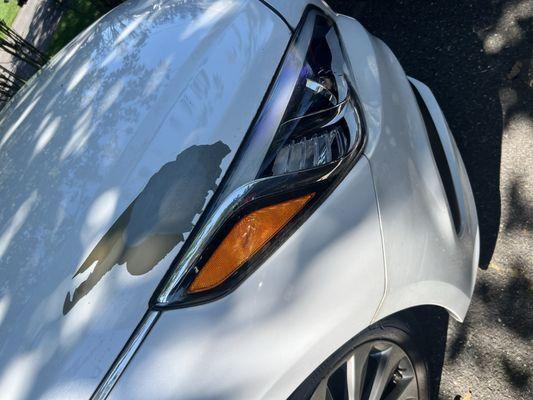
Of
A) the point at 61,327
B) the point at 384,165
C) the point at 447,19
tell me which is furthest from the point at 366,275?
the point at 447,19

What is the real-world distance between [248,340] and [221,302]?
0.13m

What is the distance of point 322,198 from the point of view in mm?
1783

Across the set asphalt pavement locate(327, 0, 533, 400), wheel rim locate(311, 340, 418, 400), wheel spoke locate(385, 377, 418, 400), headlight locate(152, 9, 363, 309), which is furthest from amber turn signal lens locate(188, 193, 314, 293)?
asphalt pavement locate(327, 0, 533, 400)

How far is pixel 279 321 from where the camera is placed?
1671 mm

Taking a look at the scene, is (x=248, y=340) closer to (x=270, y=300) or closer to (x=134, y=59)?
(x=270, y=300)

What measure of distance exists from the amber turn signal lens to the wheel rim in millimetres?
468

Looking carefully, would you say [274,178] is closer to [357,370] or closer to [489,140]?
[357,370]

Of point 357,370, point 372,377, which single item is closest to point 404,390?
point 372,377

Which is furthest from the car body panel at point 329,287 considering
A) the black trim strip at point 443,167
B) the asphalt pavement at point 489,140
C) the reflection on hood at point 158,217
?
the asphalt pavement at point 489,140

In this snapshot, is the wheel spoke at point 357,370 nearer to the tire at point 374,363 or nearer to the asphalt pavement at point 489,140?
the tire at point 374,363

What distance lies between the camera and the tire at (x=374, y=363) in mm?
1807

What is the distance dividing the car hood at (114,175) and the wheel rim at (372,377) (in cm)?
66

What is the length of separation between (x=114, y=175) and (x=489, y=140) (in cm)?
191

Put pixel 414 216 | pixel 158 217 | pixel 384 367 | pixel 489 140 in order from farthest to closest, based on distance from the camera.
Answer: pixel 489 140
pixel 384 367
pixel 414 216
pixel 158 217
